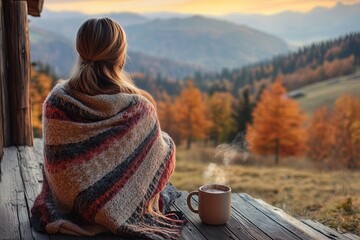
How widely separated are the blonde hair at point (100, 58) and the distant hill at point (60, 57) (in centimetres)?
1419

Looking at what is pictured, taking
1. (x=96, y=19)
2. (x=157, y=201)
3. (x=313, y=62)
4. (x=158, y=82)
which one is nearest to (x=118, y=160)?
(x=157, y=201)

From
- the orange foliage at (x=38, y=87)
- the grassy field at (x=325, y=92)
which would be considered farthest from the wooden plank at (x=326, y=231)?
the orange foliage at (x=38, y=87)

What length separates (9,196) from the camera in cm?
252

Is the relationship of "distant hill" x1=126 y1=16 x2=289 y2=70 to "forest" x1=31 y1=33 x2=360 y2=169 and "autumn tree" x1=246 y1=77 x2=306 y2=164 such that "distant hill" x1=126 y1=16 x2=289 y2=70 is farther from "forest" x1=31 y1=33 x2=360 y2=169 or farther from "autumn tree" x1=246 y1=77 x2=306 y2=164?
"autumn tree" x1=246 y1=77 x2=306 y2=164

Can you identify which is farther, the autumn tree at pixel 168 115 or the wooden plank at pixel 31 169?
the autumn tree at pixel 168 115

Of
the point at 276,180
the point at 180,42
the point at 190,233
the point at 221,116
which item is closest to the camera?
the point at 190,233

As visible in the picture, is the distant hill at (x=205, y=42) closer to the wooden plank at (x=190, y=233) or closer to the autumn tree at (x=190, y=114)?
the autumn tree at (x=190, y=114)

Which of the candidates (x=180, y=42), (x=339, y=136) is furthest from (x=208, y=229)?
(x=180, y=42)

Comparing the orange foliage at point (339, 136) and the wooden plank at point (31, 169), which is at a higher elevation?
the wooden plank at point (31, 169)

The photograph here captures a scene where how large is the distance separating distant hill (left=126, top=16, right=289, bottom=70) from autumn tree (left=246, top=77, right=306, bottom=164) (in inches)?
77.7

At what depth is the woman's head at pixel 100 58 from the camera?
1.92 meters

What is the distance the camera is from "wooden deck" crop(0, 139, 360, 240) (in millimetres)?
1993

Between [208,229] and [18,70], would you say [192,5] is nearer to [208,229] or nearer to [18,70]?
[18,70]

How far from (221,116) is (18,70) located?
17035 mm
